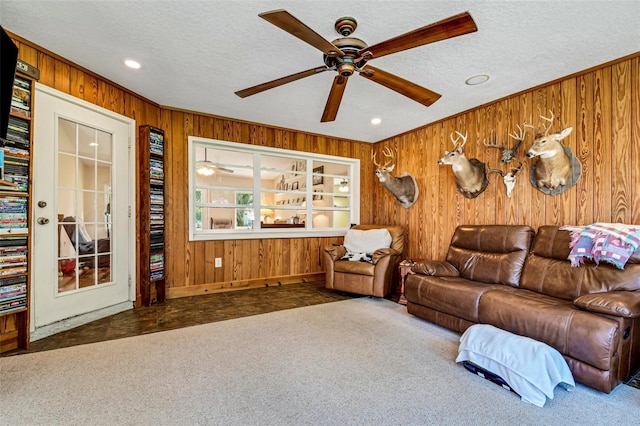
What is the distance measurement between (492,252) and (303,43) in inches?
108

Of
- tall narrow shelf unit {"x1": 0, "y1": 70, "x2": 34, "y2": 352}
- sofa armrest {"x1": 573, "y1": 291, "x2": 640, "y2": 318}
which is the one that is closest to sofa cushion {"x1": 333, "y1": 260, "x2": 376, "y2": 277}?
sofa armrest {"x1": 573, "y1": 291, "x2": 640, "y2": 318}

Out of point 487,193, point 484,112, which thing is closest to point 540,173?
point 487,193

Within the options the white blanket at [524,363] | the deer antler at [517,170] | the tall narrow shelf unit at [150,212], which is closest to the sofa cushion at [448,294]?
the white blanket at [524,363]

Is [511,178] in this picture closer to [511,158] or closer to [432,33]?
[511,158]

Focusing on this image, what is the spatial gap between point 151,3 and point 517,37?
267cm

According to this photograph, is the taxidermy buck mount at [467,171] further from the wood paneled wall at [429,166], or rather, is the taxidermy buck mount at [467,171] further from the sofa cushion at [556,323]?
the sofa cushion at [556,323]

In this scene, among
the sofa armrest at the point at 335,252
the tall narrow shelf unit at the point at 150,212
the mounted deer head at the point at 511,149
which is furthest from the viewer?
the sofa armrest at the point at 335,252

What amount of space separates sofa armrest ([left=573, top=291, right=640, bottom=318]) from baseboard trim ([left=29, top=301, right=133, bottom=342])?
4.23 m

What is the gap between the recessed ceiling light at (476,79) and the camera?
115 inches

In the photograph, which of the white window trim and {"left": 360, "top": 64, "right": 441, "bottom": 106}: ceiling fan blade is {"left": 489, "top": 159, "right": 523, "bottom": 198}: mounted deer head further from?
the white window trim

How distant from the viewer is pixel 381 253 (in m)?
3.98

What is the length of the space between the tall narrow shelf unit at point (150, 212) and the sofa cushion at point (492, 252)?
352 cm

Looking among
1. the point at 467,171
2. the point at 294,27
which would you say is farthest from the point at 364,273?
the point at 294,27

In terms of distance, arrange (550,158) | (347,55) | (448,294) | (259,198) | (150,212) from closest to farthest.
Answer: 1. (347,55)
2. (448,294)
3. (550,158)
4. (150,212)
5. (259,198)
